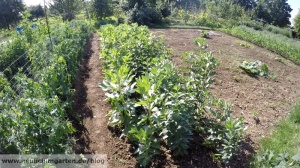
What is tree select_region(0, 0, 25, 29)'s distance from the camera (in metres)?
27.5

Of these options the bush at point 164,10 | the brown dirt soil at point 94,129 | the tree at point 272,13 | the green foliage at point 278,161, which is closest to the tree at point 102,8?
the bush at point 164,10

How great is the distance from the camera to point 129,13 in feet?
68.7

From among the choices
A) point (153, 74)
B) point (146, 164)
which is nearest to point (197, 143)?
point (146, 164)

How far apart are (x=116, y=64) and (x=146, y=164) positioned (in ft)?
6.61

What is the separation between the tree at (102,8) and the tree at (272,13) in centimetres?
2762

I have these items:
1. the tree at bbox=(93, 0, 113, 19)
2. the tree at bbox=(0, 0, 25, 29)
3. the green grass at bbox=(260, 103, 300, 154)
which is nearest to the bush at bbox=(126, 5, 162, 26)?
the tree at bbox=(93, 0, 113, 19)

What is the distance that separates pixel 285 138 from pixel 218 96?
173 cm

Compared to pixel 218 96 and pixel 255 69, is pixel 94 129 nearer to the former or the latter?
pixel 218 96

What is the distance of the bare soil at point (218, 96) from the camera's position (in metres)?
3.28

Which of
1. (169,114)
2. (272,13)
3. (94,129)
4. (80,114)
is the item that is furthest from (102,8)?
(272,13)

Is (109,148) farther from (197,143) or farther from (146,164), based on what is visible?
(197,143)

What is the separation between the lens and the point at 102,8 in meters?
23.5

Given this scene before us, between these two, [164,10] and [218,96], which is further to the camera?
[164,10]

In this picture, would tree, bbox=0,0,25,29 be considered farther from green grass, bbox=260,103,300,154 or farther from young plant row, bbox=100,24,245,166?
green grass, bbox=260,103,300,154
